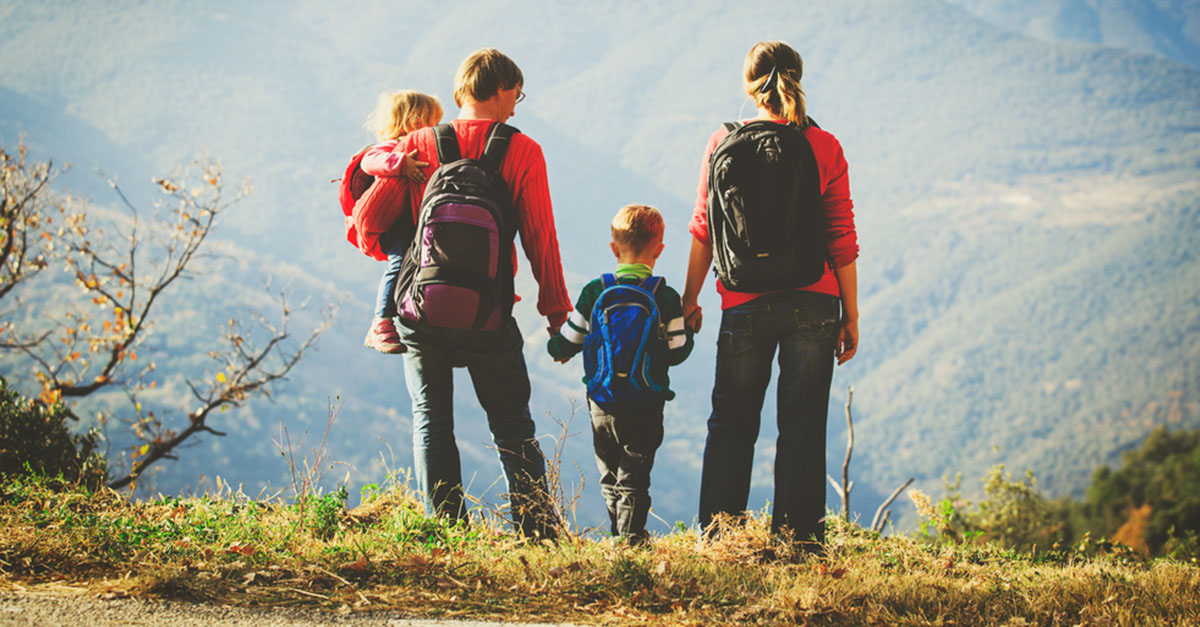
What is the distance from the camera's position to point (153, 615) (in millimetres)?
2543

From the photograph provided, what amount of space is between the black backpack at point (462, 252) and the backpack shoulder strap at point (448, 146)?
3 centimetres

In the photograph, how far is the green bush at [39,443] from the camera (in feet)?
14.9

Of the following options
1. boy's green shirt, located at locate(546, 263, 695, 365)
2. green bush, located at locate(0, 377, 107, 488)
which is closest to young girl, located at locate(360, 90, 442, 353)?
boy's green shirt, located at locate(546, 263, 695, 365)

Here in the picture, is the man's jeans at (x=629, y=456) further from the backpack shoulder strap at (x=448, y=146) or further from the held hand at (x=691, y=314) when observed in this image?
the backpack shoulder strap at (x=448, y=146)

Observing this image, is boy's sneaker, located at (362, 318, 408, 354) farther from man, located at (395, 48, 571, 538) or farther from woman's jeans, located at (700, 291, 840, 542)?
woman's jeans, located at (700, 291, 840, 542)

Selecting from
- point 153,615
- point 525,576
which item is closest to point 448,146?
point 525,576

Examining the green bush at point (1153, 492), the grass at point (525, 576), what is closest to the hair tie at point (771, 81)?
the grass at point (525, 576)

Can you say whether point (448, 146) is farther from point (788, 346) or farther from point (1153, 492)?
point (1153, 492)

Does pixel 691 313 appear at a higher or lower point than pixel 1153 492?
lower

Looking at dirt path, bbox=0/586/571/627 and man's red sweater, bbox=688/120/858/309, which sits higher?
man's red sweater, bbox=688/120/858/309

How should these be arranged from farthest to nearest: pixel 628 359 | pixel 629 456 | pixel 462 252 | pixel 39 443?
pixel 39 443, pixel 629 456, pixel 628 359, pixel 462 252

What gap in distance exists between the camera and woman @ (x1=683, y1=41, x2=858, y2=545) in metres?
3.23

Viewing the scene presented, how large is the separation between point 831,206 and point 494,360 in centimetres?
147

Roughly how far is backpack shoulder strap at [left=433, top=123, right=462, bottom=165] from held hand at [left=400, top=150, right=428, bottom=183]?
10cm
